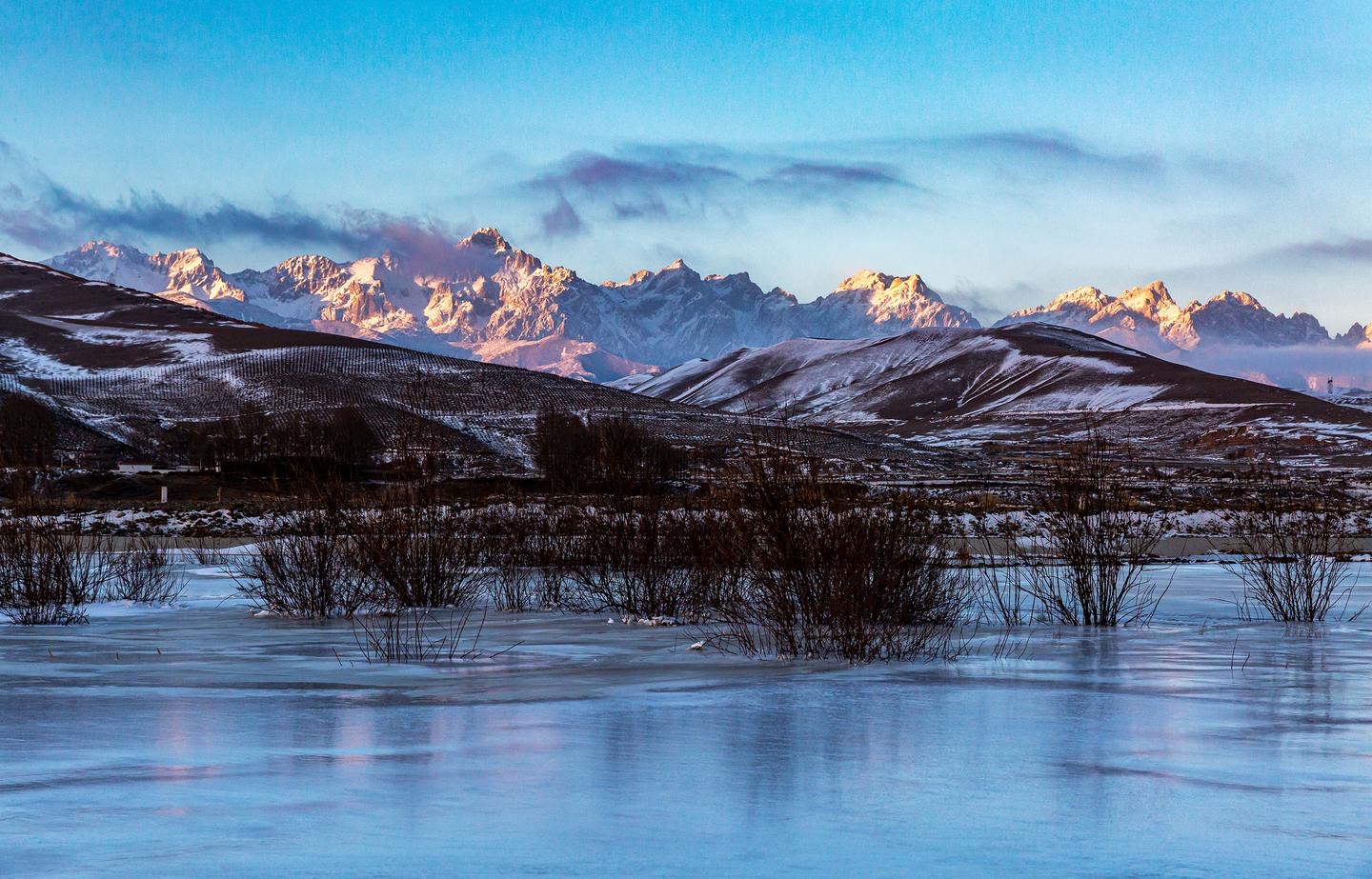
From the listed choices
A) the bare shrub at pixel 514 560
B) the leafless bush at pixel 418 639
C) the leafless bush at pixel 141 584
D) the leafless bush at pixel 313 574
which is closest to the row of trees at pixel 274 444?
the leafless bush at pixel 141 584

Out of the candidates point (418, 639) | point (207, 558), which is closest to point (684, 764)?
point (418, 639)

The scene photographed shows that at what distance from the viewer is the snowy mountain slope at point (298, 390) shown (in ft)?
432

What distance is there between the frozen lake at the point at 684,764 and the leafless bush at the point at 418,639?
46 cm

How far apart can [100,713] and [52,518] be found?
10.2 m

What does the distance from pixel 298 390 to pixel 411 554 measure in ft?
466

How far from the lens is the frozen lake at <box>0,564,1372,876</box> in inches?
244

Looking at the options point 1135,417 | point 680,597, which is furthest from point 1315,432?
point 680,597

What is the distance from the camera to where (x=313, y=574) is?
18.5 metres

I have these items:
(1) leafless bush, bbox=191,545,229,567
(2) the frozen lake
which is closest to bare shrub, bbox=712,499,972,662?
(2) the frozen lake

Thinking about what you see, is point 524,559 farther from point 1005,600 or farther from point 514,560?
point 1005,600

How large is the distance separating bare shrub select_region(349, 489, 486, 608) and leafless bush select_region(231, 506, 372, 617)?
0.76 feet

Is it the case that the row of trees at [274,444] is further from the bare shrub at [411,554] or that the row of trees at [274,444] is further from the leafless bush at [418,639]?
the leafless bush at [418,639]

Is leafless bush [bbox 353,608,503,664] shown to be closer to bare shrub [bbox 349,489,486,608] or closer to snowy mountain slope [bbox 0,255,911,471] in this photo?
bare shrub [bbox 349,489,486,608]

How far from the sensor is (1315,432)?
169250 mm
